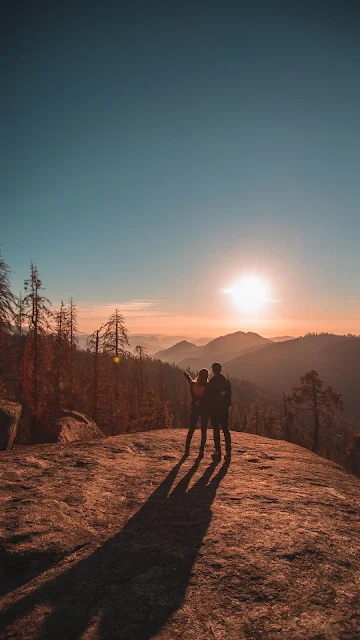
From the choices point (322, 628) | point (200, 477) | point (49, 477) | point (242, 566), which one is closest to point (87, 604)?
point (242, 566)

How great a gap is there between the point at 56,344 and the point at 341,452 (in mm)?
86871

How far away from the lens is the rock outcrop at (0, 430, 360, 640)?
3506 mm

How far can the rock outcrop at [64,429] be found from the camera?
50.9 ft

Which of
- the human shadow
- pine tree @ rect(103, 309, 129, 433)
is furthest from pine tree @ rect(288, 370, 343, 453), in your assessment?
the human shadow

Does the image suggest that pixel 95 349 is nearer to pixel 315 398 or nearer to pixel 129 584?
pixel 315 398

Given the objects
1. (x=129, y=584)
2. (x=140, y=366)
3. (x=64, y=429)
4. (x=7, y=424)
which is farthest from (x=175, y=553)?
(x=140, y=366)

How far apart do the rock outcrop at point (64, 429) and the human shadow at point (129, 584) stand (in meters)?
10.1

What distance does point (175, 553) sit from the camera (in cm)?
479

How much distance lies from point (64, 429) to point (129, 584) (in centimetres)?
1294

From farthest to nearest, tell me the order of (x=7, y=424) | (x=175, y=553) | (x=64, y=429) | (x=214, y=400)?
(x=64, y=429), (x=7, y=424), (x=214, y=400), (x=175, y=553)

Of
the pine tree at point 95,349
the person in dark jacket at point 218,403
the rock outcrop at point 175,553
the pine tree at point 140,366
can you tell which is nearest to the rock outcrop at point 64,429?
the person in dark jacket at point 218,403

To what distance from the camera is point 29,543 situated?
482cm

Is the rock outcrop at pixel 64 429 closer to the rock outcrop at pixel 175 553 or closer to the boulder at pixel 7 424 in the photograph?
the boulder at pixel 7 424

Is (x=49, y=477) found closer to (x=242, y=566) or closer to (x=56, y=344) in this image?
(x=242, y=566)
